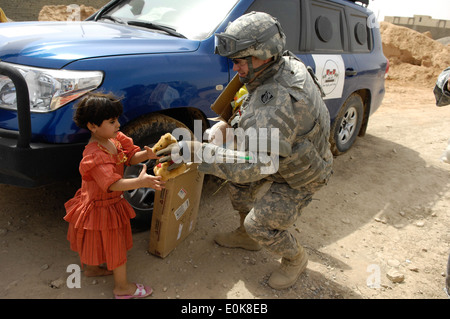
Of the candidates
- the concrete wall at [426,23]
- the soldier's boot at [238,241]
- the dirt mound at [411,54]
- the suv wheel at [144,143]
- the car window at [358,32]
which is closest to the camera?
the suv wheel at [144,143]

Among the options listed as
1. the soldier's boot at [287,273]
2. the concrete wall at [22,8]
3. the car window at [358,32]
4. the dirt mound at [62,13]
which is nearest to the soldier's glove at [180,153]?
the soldier's boot at [287,273]

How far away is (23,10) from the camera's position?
1343 cm

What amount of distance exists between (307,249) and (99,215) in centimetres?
168

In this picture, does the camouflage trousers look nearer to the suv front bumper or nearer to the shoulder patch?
the shoulder patch

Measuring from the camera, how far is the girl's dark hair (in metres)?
2.05

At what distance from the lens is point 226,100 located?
2.66 metres

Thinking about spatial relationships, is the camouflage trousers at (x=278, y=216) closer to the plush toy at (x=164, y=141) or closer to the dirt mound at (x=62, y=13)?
the plush toy at (x=164, y=141)

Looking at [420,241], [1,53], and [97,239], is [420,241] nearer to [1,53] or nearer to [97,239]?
[97,239]

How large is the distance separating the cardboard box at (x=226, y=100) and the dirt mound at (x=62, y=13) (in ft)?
36.4

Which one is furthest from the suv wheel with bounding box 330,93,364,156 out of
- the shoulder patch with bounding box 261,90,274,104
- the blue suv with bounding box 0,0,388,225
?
the shoulder patch with bounding box 261,90,274,104

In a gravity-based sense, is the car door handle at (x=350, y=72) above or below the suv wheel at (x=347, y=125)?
above

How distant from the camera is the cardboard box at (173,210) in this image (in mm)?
2549
